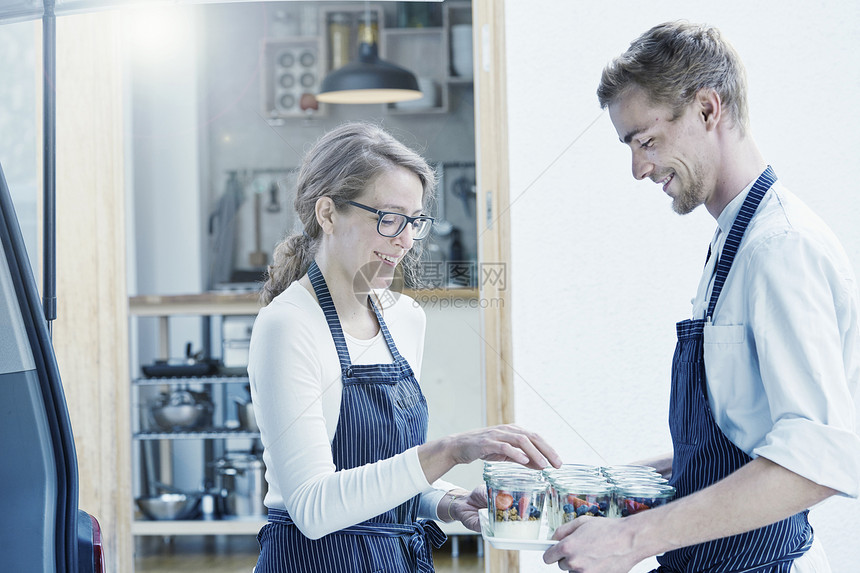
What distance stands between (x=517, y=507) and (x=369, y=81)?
2828mm

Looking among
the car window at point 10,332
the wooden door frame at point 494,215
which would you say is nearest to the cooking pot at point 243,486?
the wooden door frame at point 494,215

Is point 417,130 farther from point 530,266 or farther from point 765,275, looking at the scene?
point 765,275

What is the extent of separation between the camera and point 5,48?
2.92 m

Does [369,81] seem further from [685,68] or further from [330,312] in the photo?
[685,68]

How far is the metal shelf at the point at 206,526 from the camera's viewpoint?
315 cm

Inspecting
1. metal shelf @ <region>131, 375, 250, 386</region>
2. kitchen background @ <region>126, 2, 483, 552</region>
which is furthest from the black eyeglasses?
kitchen background @ <region>126, 2, 483, 552</region>

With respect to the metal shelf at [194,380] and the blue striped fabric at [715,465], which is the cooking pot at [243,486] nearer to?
the metal shelf at [194,380]

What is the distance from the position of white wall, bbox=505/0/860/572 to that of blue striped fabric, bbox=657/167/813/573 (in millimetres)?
1092

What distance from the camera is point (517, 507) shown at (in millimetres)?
1188

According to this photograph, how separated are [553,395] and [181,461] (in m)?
2.49

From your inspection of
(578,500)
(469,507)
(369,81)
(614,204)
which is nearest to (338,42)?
(369,81)

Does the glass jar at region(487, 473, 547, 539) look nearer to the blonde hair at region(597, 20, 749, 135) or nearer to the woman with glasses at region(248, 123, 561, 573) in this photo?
the woman with glasses at region(248, 123, 561, 573)

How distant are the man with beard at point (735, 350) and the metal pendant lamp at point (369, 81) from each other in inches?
102

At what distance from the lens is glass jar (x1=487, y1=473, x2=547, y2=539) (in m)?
1.19
